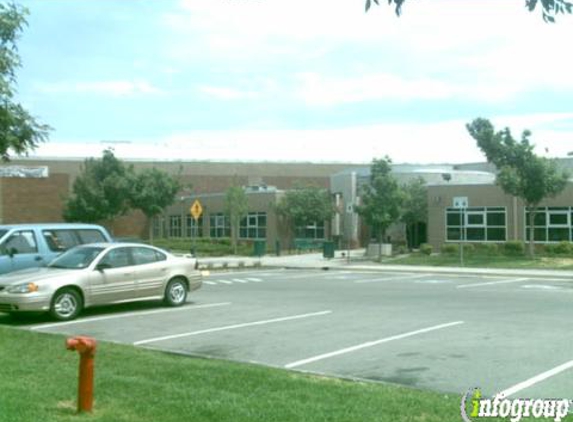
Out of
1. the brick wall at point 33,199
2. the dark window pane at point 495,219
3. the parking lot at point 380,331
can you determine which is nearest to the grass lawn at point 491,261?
the dark window pane at point 495,219

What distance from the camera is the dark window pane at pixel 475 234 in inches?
1666

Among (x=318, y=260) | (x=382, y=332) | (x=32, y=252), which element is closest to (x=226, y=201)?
(x=318, y=260)

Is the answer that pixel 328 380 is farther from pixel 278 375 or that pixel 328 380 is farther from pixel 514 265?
pixel 514 265

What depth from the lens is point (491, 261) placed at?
33969 mm

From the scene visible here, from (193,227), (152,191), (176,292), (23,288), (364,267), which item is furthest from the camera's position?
(193,227)

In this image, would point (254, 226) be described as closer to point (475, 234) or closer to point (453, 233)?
point (453, 233)

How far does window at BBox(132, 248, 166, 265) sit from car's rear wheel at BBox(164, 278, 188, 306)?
1.80 ft

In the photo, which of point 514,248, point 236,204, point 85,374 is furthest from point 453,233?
point 85,374

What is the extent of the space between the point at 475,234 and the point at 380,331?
102ft

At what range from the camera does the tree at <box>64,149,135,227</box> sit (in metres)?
48.3

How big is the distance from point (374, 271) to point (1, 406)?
25.5m

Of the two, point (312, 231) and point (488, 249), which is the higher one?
point (312, 231)

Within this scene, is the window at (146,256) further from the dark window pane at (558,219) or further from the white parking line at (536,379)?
the dark window pane at (558,219)

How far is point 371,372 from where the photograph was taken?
922 cm
